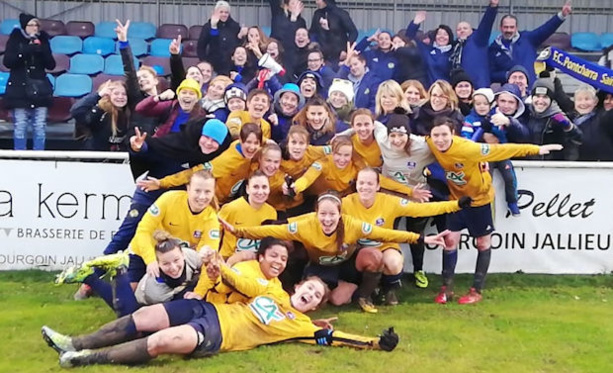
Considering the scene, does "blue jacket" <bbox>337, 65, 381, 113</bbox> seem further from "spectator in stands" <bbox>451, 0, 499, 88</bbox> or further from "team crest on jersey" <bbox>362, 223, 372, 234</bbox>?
"team crest on jersey" <bbox>362, 223, 372, 234</bbox>

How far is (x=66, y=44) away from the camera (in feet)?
Result: 41.6

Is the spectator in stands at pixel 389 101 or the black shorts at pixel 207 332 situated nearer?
the black shorts at pixel 207 332

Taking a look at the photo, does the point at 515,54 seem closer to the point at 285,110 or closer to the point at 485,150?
the point at 285,110

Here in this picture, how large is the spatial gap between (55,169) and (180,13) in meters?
6.81

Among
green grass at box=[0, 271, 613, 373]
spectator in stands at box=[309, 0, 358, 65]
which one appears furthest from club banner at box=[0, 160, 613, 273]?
spectator in stands at box=[309, 0, 358, 65]

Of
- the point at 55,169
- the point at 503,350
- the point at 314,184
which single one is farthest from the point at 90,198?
the point at 503,350

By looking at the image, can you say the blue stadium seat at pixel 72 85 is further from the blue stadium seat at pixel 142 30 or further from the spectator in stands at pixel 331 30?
the spectator in stands at pixel 331 30

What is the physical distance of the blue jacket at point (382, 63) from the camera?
9.80 meters

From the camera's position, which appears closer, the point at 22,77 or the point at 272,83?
the point at 272,83

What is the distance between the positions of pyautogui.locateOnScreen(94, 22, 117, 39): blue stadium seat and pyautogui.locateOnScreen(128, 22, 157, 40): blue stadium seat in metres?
0.28

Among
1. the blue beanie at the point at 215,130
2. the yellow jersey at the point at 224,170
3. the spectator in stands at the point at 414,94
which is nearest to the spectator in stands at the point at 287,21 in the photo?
the spectator in stands at the point at 414,94

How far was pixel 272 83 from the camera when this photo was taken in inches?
339

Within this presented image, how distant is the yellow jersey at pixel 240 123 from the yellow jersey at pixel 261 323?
1.77 m

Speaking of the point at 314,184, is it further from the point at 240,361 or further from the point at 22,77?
the point at 22,77
